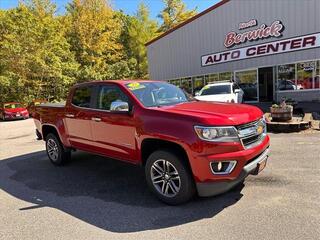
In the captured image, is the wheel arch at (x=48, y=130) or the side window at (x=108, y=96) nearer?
→ the side window at (x=108, y=96)

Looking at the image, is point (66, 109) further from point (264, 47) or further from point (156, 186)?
point (264, 47)

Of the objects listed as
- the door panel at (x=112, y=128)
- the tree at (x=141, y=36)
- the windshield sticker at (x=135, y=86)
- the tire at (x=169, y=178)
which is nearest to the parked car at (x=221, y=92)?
the windshield sticker at (x=135, y=86)

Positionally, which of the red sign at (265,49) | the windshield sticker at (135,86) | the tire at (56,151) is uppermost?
the red sign at (265,49)

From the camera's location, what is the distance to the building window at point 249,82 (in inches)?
882

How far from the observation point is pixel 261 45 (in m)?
21.5

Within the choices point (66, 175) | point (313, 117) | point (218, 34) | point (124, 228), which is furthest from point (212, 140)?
point (218, 34)

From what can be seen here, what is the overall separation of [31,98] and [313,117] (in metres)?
24.9

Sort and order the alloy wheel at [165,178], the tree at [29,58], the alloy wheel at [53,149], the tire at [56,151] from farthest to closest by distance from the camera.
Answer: the tree at [29,58] < the alloy wheel at [53,149] < the tire at [56,151] < the alloy wheel at [165,178]

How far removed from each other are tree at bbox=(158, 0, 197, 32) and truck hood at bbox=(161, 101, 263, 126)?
43258 mm

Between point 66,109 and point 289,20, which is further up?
point 289,20

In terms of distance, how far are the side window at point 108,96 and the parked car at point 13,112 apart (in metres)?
21.9

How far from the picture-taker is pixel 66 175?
22.6 ft

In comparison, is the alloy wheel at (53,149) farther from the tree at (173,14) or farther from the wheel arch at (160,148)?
the tree at (173,14)

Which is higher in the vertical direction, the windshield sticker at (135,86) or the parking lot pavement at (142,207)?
the windshield sticker at (135,86)
